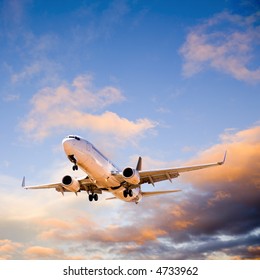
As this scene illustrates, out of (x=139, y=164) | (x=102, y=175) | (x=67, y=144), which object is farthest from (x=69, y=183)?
(x=139, y=164)

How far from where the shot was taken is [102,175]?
33.4 meters

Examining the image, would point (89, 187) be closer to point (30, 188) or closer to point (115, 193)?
point (115, 193)

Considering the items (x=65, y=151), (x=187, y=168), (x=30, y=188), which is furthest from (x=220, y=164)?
(x=30, y=188)

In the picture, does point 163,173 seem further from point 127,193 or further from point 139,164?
point 139,164

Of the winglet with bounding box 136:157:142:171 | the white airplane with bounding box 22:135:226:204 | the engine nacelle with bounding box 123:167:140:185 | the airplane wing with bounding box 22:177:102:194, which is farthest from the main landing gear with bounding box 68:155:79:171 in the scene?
the winglet with bounding box 136:157:142:171

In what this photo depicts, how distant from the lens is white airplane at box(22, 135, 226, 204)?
1209 inches

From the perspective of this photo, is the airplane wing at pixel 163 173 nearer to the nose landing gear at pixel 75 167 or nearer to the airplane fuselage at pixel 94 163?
the airplane fuselage at pixel 94 163

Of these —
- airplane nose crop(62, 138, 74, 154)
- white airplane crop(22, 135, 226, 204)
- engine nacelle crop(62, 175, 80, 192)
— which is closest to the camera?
airplane nose crop(62, 138, 74, 154)

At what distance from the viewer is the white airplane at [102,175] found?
30719 millimetres

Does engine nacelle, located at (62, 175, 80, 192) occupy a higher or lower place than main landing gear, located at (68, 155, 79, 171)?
higher

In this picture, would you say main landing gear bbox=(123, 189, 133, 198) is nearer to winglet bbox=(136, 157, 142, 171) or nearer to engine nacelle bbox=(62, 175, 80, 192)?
engine nacelle bbox=(62, 175, 80, 192)
